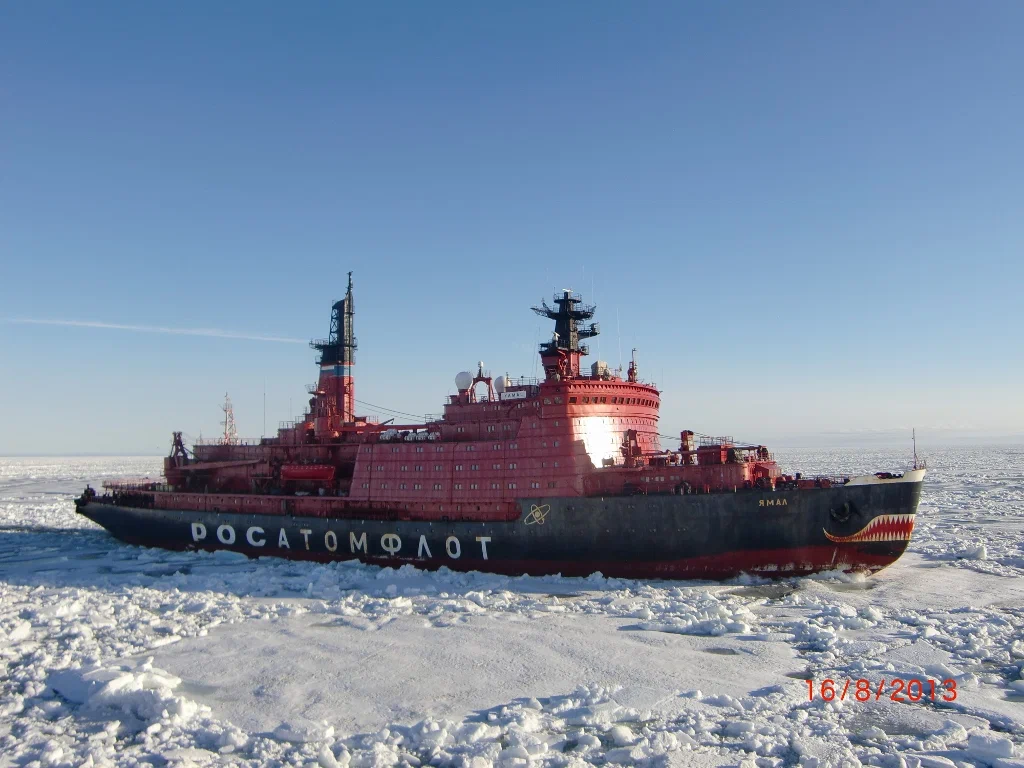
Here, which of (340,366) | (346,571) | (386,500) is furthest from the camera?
(340,366)

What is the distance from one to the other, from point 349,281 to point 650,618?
23143 millimetres

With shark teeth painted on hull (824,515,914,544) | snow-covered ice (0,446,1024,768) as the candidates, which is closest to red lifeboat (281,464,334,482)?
snow-covered ice (0,446,1024,768)

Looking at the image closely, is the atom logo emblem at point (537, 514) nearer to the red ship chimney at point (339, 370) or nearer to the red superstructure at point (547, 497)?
the red superstructure at point (547, 497)

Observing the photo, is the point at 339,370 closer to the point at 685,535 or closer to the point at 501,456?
the point at 501,456

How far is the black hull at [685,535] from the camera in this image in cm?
1988

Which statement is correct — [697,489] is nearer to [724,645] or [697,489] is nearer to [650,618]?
[650,618]

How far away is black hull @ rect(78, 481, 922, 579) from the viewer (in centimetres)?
1988

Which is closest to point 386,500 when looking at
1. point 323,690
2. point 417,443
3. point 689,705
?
point 417,443

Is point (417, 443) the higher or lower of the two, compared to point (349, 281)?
lower

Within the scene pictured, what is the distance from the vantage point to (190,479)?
31969 millimetres

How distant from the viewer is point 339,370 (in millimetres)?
31844
